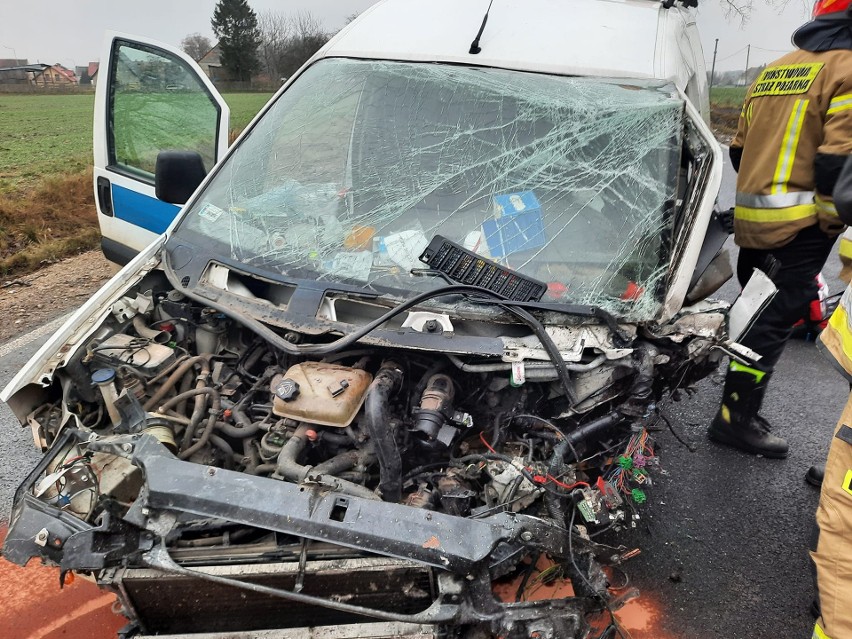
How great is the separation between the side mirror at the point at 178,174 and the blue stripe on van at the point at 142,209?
0.66m

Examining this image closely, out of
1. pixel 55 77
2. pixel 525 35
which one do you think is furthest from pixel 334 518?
pixel 55 77

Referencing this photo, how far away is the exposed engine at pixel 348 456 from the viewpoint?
167 cm

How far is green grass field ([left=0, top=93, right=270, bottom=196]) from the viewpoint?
11.8 meters

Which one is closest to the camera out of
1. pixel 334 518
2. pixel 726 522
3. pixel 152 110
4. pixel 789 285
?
pixel 334 518

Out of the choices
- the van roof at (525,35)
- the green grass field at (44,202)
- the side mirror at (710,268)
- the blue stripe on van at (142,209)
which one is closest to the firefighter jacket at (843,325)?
the side mirror at (710,268)

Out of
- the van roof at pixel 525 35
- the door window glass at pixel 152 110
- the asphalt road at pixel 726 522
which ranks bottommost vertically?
the asphalt road at pixel 726 522

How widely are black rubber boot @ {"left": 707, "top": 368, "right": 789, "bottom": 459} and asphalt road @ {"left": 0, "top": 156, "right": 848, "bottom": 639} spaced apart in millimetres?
69

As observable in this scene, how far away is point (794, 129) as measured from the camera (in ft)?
9.50

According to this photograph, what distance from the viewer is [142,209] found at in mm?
3686

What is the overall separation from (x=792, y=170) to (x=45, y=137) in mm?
22200

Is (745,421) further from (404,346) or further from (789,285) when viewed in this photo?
(404,346)

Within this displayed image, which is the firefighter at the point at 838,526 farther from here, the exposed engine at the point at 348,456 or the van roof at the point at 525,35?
the van roof at the point at 525,35

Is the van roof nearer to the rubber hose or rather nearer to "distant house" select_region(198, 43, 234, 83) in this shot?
the rubber hose

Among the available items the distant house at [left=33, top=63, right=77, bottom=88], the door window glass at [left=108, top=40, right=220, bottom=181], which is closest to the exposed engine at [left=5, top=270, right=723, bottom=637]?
the door window glass at [left=108, top=40, right=220, bottom=181]
